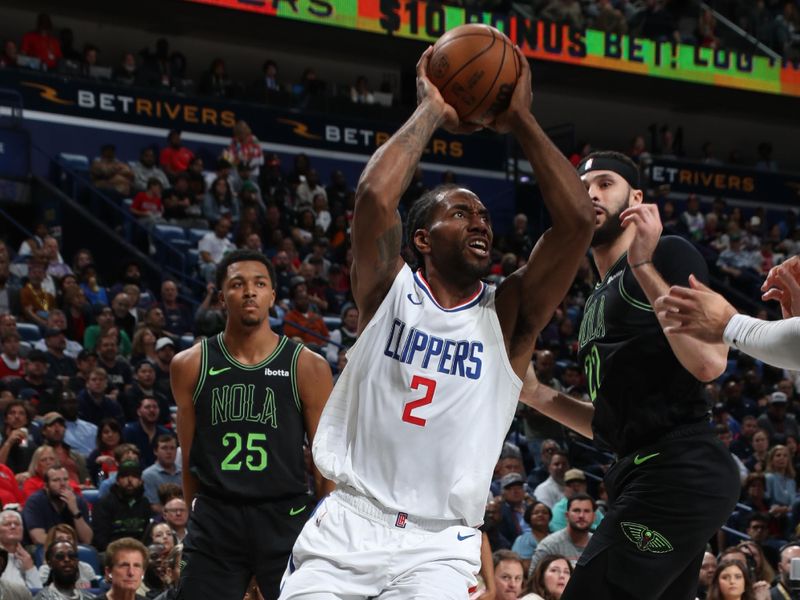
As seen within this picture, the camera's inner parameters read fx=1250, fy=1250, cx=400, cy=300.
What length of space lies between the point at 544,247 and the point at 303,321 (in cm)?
1054

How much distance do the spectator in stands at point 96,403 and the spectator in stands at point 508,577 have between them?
4.20m

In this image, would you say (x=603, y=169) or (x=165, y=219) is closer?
(x=603, y=169)

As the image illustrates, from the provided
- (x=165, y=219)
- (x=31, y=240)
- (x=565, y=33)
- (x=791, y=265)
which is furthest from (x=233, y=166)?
(x=791, y=265)

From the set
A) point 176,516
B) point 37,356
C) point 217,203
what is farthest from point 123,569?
point 217,203

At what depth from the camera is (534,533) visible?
10461 millimetres

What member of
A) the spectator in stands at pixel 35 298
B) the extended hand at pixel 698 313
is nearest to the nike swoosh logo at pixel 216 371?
the extended hand at pixel 698 313

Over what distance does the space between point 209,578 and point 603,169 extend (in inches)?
96.2

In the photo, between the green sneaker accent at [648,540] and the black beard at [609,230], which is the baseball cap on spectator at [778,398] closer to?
the black beard at [609,230]

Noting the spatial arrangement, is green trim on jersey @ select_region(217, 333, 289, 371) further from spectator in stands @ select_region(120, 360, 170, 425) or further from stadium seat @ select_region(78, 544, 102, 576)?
spectator in stands @ select_region(120, 360, 170, 425)

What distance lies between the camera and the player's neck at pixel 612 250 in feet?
16.5

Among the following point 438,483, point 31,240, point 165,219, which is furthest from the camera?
point 165,219

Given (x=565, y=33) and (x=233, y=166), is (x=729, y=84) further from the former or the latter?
(x=233, y=166)

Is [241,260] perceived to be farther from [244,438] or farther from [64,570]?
[64,570]

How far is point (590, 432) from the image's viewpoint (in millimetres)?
5027
